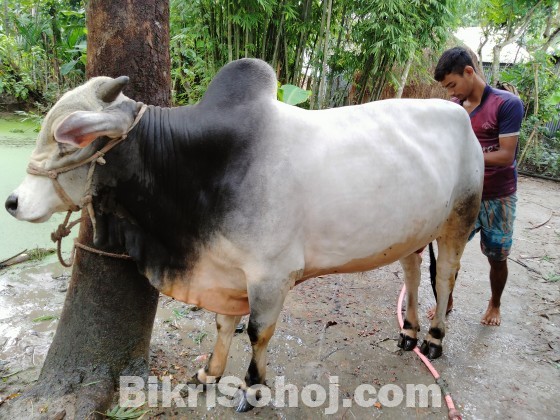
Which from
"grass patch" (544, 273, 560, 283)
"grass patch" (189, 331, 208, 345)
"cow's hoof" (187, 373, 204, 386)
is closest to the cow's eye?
"cow's hoof" (187, 373, 204, 386)

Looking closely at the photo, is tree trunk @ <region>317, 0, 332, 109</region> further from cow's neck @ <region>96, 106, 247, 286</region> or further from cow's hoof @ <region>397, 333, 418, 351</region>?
cow's neck @ <region>96, 106, 247, 286</region>

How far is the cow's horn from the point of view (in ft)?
4.91

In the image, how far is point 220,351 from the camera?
224cm

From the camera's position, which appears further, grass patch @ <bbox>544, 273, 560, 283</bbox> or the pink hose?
grass patch @ <bbox>544, 273, 560, 283</bbox>

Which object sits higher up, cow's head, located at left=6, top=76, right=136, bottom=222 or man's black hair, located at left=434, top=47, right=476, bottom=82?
man's black hair, located at left=434, top=47, right=476, bottom=82

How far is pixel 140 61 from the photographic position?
73.6 inches

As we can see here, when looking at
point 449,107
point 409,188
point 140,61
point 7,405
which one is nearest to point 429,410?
point 409,188

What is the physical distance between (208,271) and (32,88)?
10.7 meters

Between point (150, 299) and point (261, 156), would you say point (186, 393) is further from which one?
point (261, 156)

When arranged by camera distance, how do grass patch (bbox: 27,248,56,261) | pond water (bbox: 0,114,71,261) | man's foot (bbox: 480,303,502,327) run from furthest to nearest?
pond water (bbox: 0,114,71,261), grass patch (bbox: 27,248,56,261), man's foot (bbox: 480,303,502,327)

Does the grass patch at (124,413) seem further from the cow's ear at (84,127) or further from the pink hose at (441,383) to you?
the pink hose at (441,383)

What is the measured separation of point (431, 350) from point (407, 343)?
156 mm

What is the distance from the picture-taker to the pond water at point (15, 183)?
3854mm

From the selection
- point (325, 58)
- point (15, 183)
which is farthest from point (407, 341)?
point (15, 183)
